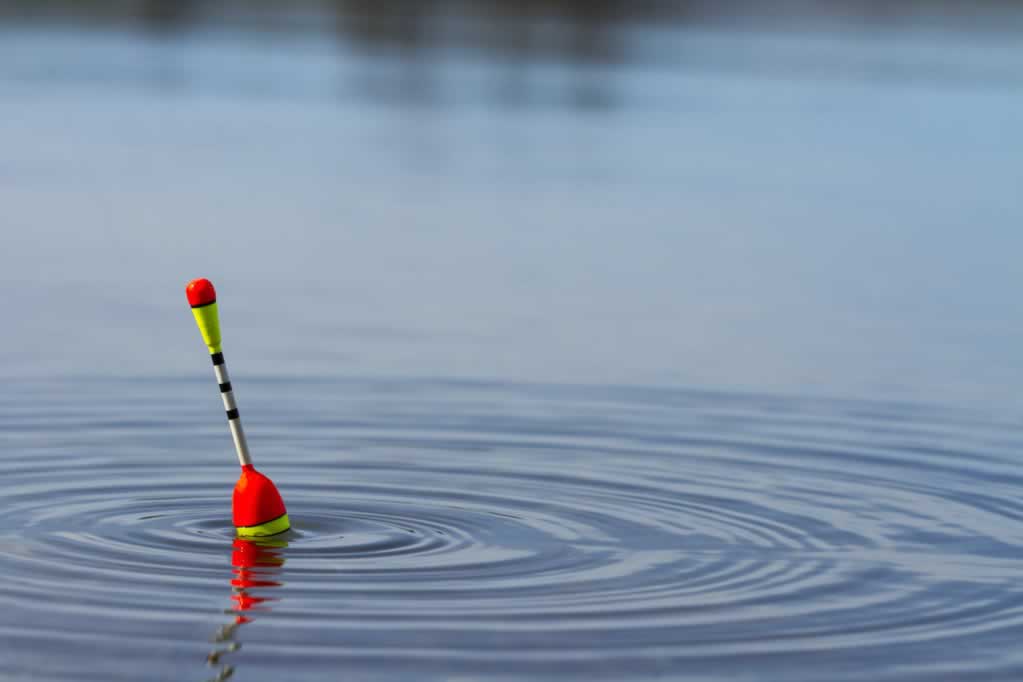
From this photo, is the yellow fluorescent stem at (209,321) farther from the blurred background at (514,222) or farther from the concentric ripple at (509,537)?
the blurred background at (514,222)

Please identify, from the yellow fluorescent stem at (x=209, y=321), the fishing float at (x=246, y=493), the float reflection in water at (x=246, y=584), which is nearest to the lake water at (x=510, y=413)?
the float reflection in water at (x=246, y=584)

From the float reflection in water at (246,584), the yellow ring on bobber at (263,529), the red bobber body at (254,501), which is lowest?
the float reflection in water at (246,584)

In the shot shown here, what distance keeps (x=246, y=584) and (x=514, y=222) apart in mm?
14768

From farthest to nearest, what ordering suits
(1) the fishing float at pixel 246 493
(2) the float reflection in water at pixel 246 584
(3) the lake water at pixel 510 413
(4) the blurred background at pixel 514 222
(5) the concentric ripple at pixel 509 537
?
(4) the blurred background at pixel 514 222 → (1) the fishing float at pixel 246 493 → (3) the lake water at pixel 510 413 → (5) the concentric ripple at pixel 509 537 → (2) the float reflection in water at pixel 246 584

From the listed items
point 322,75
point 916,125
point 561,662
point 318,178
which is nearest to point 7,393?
point 561,662

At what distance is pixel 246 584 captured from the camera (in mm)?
8328

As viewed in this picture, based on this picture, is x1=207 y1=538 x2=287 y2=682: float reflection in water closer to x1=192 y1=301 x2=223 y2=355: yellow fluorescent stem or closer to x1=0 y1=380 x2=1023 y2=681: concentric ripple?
x1=0 y1=380 x2=1023 y2=681: concentric ripple

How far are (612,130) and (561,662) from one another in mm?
30091

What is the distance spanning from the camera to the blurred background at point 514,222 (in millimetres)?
14680

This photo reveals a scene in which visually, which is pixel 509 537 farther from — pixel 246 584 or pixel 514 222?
pixel 514 222

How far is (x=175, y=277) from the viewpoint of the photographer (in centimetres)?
1748

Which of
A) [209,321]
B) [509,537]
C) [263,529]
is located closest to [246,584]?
[263,529]

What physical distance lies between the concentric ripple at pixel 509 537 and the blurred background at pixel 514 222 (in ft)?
4.38

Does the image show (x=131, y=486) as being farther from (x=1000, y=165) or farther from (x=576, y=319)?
(x=1000, y=165)
